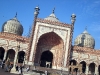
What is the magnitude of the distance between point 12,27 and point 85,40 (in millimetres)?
11649

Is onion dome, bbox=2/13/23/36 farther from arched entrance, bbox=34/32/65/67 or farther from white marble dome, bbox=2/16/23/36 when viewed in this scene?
arched entrance, bbox=34/32/65/67

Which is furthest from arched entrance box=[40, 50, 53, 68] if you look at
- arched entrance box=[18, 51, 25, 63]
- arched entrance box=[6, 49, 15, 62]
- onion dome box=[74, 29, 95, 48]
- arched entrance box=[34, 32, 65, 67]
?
onion dome box=[74, 29, 95, 48]

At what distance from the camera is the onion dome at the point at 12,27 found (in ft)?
87.0

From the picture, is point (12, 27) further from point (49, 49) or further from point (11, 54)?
point (49, 49)

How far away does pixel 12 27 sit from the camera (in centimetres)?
2658

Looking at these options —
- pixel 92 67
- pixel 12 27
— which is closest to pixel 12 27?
pixel 12 27

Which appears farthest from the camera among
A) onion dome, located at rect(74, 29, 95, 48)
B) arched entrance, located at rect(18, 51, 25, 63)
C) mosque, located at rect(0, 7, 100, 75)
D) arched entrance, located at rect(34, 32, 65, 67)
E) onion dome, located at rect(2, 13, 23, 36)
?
onion dome, located at rect(74, 29, 95, 48)

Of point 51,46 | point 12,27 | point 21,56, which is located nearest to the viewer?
point 51,46

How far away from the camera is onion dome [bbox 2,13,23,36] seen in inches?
1044

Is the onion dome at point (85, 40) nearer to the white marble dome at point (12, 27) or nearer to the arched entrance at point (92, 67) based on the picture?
the arched entrance at point (92, 67)

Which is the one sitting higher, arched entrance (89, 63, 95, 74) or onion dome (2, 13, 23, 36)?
onion dome (2, 13, 23, 36)

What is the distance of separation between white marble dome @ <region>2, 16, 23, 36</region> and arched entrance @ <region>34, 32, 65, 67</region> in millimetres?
4870

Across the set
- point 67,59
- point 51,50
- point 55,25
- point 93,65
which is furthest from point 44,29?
point 93,65

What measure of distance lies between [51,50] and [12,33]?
21.7 ft
